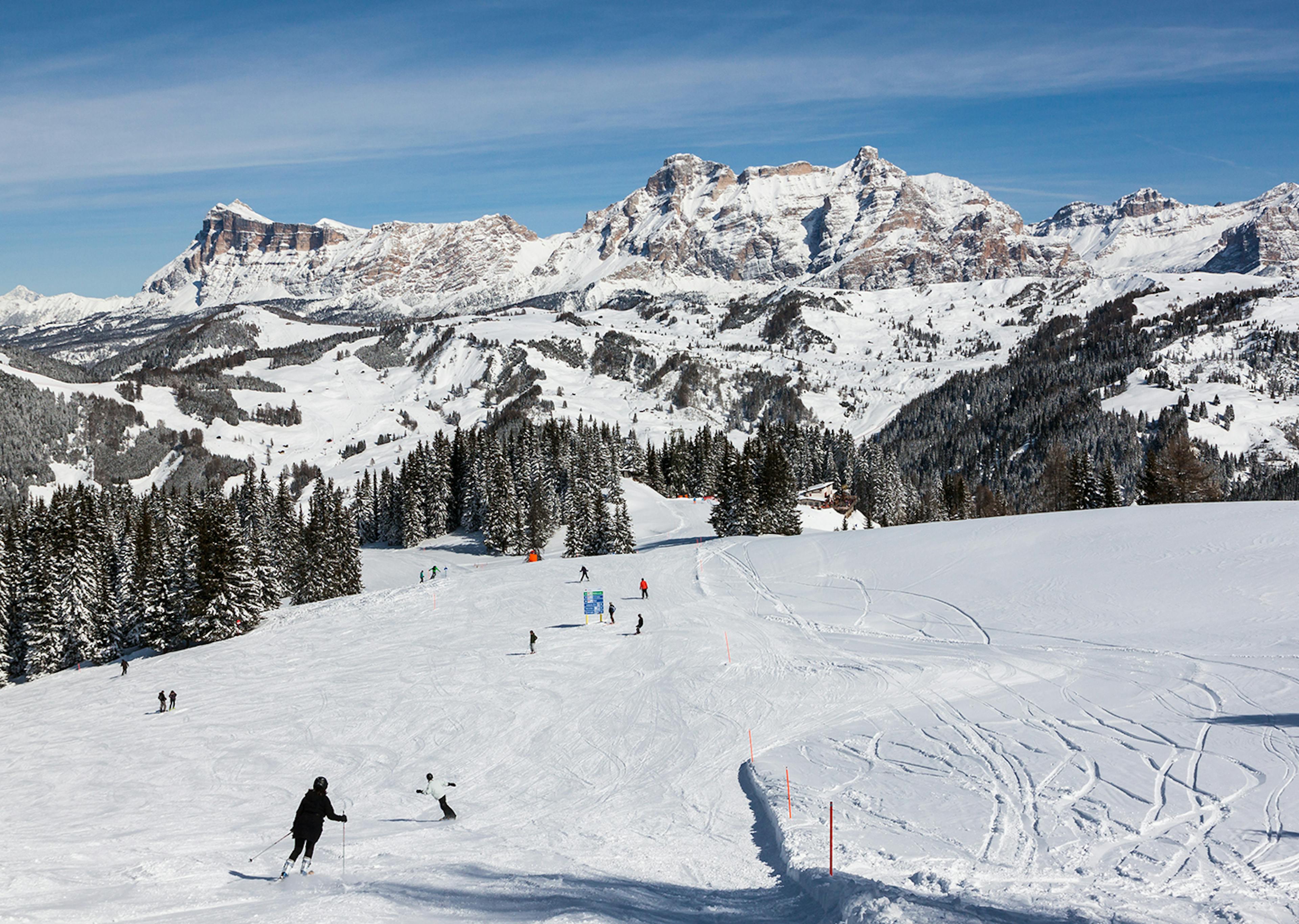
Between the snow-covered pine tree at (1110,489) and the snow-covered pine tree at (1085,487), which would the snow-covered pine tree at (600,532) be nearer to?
the snow-covered pine tree at (1085,487)

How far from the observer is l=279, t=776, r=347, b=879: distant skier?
44.7 feet

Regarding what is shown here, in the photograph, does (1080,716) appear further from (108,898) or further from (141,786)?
(141,786)

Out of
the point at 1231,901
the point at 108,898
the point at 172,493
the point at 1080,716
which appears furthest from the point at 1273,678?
the point at 172,493

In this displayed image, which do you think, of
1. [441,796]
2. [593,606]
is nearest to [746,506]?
[593,606]

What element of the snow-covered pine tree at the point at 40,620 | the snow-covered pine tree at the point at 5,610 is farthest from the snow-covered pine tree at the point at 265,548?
the snow-covered pine tree at the point at 5,610

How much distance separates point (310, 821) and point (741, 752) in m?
12.3

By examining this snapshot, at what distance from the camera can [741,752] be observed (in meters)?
22.3

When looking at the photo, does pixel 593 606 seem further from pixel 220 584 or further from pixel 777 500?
pixel 777 500

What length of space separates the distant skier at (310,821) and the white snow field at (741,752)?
0.53 metres

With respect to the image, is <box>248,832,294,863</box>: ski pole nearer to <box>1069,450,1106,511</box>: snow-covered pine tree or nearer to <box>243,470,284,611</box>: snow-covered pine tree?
<box>243,470,284,611</box>: snow-covered pine tree

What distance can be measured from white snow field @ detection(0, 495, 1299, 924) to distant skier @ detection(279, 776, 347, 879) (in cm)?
53

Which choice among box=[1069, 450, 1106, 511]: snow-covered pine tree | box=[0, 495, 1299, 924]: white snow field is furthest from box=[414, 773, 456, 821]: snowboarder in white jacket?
box=[1069, 450, 1106, 511]: snow-covered pine tree

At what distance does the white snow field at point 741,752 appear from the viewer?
1251 centimetres

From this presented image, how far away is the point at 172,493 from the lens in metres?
99.6
